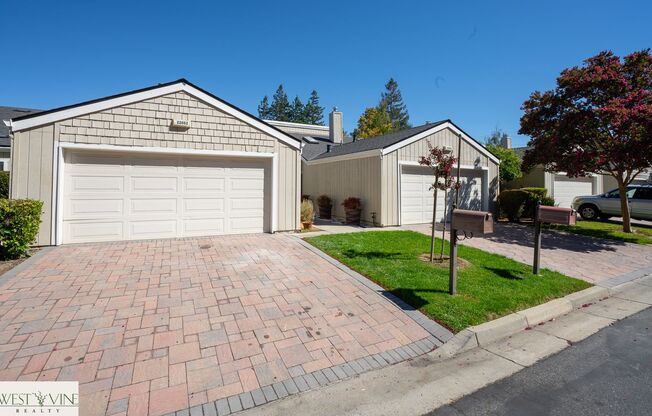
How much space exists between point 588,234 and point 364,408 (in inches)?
453

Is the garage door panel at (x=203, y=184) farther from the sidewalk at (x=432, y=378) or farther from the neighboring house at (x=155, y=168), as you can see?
the sidewalk at (x=432, y=378)

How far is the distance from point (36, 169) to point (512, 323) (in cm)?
943

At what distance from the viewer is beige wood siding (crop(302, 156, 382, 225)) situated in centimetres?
1092

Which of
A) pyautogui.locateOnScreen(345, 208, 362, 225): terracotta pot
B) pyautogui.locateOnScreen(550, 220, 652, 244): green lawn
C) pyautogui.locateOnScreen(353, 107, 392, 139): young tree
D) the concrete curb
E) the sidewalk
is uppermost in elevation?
pyautogui.locateOnScreen(353, 107, 392, 139): young tree

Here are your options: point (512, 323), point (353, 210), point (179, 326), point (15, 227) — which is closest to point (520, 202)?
point (353, 210)

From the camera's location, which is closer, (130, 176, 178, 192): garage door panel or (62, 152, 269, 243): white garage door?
(62, 152, 269, 243): white garage door

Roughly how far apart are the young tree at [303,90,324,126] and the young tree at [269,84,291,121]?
3135 millimetres

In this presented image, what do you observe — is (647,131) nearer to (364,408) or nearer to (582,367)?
(582,367)

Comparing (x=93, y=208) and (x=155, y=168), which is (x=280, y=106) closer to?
(x=155, y=168)

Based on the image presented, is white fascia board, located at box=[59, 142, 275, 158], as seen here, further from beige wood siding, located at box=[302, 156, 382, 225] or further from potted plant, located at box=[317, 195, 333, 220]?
potted plant, located at box=[317, 195, 333, 220]

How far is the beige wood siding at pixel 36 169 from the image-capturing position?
22.0ft

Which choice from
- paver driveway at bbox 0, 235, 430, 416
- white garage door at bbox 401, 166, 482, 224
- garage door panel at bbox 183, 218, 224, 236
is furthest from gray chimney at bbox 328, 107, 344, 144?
paver driveway at bbox 0, 235, 430, 416

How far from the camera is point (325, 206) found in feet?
43.9

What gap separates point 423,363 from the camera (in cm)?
304
